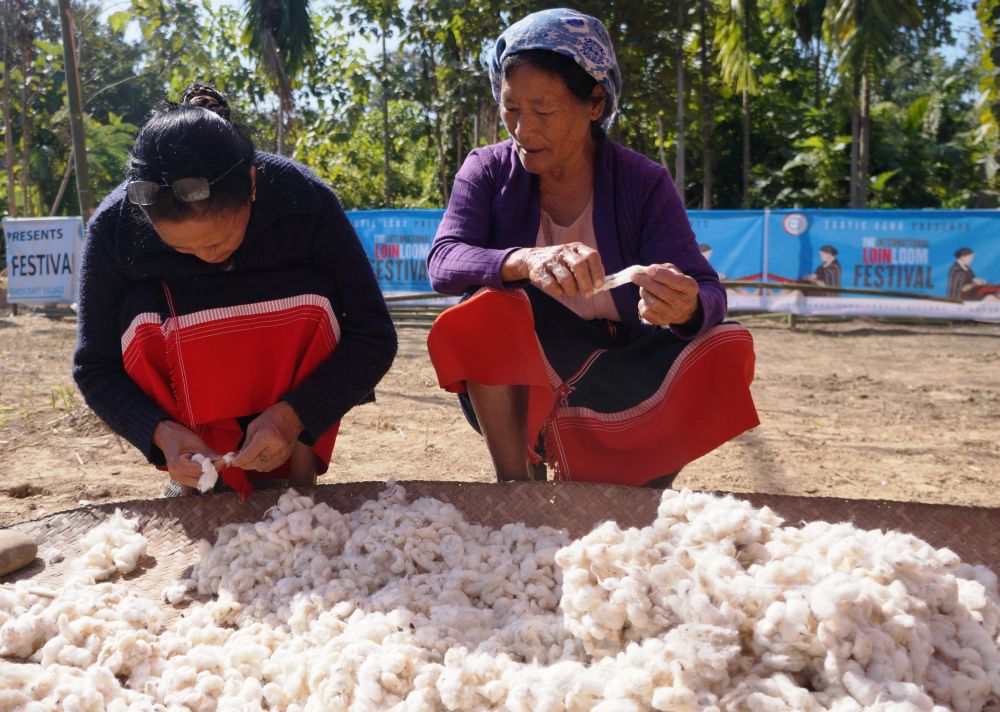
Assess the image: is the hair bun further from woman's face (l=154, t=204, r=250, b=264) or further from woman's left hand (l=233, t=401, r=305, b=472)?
woman's left hand (l=233, t=401, r=305, b=472)

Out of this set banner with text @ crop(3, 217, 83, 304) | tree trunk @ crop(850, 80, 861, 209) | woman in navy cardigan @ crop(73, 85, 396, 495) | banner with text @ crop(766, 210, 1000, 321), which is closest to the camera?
woman in navy cardigan @ crop(73, 85, 396, 495)

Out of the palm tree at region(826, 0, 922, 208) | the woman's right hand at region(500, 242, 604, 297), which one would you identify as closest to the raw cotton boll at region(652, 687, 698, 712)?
the woman's right hand at region(500, 242, 604, 297)

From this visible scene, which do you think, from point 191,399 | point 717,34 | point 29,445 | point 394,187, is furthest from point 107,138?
point 191,399

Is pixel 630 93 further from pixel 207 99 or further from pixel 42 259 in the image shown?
pixel 207 99

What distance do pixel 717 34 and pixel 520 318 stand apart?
38.1 feet

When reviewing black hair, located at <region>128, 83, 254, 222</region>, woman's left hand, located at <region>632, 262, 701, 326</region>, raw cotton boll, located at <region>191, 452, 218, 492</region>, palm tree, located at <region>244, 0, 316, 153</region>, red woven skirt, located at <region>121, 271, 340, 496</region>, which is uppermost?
palm tree, located at <region>244, 0, 316, 153</region>

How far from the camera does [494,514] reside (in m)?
2.02

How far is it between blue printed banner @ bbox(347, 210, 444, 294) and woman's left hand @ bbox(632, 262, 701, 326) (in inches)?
279

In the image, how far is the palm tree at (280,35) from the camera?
543 inches

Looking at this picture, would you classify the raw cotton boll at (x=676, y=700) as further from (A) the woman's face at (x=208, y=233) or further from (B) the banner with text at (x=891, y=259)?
(B) the banner with text at (x=891, y=259)

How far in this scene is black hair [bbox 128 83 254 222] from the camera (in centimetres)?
180

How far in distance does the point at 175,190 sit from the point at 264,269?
427mm

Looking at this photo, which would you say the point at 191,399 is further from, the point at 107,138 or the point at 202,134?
the point at 107,138

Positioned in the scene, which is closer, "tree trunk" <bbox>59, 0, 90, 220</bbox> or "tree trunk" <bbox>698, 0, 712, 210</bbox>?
"tree trunk" <bbox>59, 0, 90, 220</bbox>
